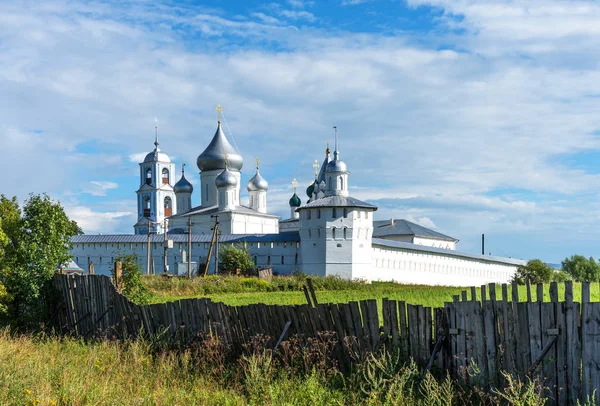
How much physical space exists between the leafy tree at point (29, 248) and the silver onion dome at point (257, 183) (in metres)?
49.1

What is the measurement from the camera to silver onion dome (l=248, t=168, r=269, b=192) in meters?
62.8

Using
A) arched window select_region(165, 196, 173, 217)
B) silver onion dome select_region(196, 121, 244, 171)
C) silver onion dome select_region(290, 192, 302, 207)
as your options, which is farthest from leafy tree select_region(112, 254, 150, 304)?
arched window select_region(165, 196, 173, 217)

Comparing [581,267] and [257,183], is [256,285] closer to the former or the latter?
[257,183]

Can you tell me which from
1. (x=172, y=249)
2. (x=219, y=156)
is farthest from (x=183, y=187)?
(x=172, y=249)

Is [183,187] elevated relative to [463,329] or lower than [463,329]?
elevated

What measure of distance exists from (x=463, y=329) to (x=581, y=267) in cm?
5644

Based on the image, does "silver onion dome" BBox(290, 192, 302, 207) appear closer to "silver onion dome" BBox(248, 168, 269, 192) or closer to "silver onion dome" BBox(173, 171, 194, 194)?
"silver onion dome" BBox(248, 168, 269, 192)

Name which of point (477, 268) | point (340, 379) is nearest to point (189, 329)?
point (340, 379)

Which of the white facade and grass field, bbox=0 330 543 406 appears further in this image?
the white facade

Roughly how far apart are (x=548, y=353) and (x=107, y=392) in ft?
13.3

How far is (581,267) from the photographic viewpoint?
59.1m

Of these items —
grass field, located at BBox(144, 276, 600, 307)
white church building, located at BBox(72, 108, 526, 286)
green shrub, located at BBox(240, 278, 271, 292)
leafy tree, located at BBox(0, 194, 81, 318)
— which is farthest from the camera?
white church building, located at BBox(72, 108, 526, 286)

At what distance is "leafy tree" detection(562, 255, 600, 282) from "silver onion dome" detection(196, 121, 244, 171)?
29.1 metres

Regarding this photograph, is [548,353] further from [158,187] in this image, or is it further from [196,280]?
[158,187]
